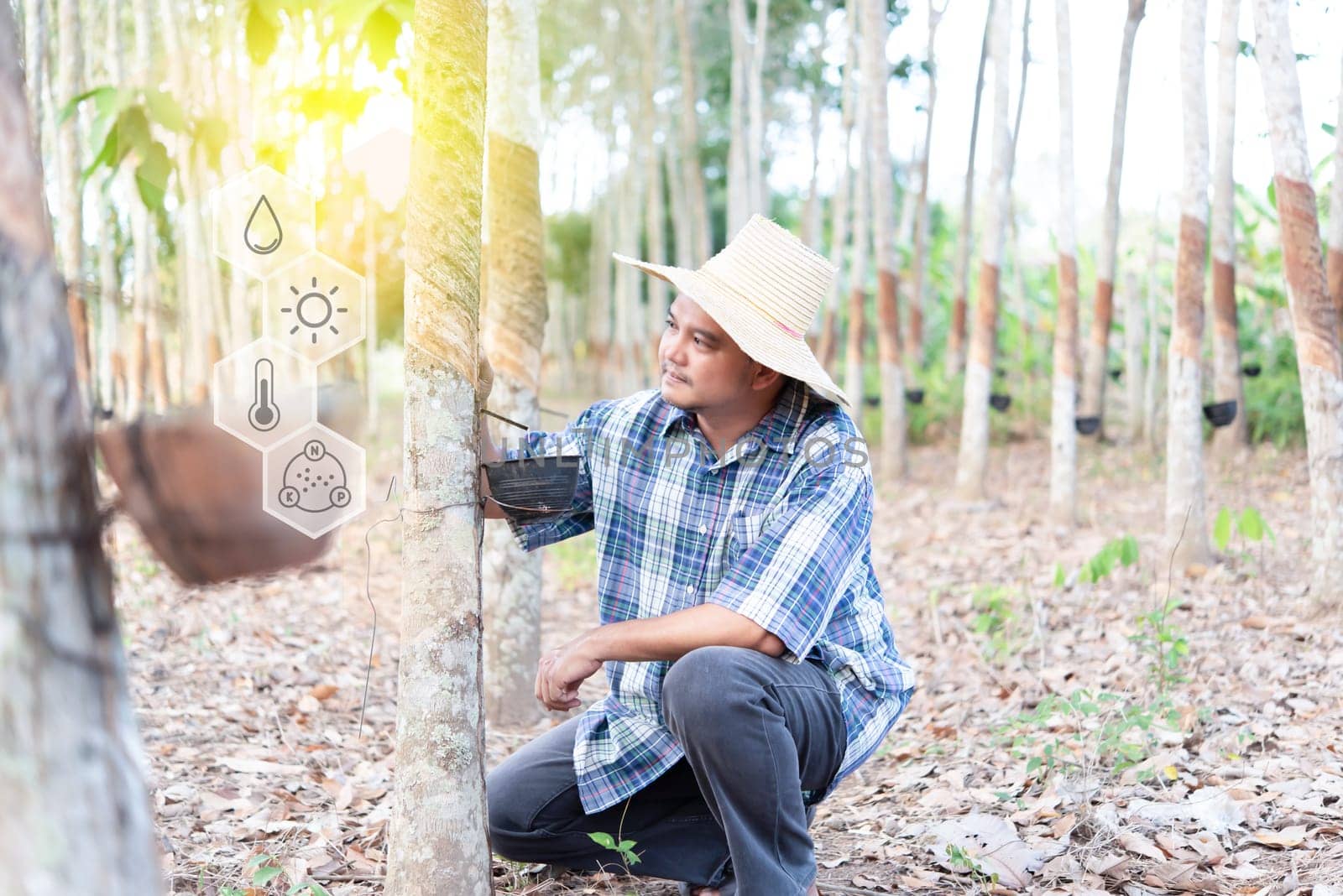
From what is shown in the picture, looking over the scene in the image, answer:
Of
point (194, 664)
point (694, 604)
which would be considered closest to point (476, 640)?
point (694, 604)

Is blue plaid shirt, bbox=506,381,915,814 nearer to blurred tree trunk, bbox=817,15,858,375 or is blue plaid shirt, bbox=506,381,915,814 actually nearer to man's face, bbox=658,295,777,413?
man's face, bbox=658,295,777,413

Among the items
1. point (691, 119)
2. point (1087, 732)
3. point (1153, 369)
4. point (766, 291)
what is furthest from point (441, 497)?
point (691, 119)

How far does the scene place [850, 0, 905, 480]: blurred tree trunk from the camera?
944 cm

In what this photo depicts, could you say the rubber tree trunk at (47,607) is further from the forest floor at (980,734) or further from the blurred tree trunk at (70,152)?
the blurred tree trunk at (70,152)

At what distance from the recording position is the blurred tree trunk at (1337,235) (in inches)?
230

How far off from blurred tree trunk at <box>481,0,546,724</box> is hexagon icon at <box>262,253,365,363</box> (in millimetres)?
3170

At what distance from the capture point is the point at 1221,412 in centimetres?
856

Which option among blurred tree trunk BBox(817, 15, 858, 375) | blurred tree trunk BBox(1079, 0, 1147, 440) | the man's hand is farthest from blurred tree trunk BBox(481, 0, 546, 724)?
blurred tree trunk BBox(817, 15, 858, 375)

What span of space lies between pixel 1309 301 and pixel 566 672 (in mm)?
4039

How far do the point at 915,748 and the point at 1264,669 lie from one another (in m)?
1.45

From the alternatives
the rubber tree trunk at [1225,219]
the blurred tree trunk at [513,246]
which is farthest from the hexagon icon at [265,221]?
the rubber tree trunk at [1225,219]

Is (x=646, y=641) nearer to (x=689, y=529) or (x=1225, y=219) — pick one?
(x=689, y=529)

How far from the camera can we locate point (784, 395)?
2.78 m

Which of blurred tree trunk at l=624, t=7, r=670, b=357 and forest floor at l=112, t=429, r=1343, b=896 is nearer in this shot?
forest floor at l=112, t=429, r=1343, b=896
